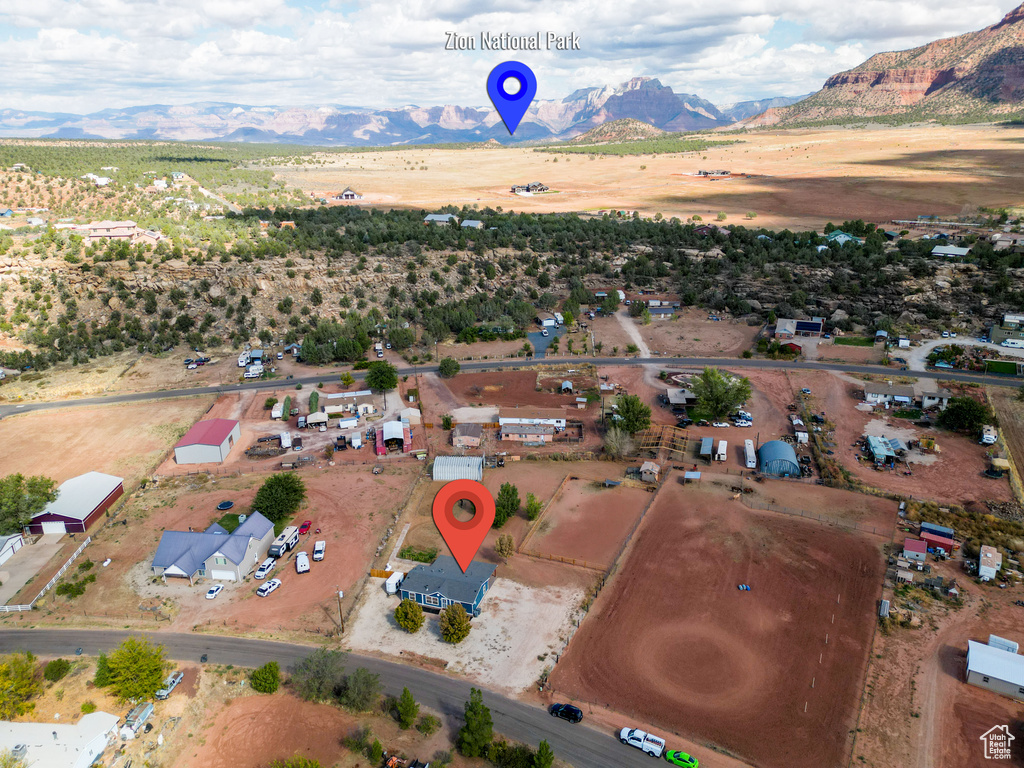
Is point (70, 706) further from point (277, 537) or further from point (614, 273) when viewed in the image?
point (614, 273)

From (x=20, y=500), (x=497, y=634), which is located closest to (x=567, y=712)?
(x=497, y=634)

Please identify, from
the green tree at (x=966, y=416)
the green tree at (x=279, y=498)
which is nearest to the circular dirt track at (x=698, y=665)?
the green tree at (x=279, y=498)

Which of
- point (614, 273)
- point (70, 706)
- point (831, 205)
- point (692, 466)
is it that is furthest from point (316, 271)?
point (831, 205)

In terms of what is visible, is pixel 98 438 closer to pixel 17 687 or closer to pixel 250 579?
pixel 250 579

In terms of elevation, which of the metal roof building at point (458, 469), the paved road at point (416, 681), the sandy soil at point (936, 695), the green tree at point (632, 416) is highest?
the green tree at point (632, 416)

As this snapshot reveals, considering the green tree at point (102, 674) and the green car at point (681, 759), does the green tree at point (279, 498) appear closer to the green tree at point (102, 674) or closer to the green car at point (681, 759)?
the green tree at point (102, 674)
